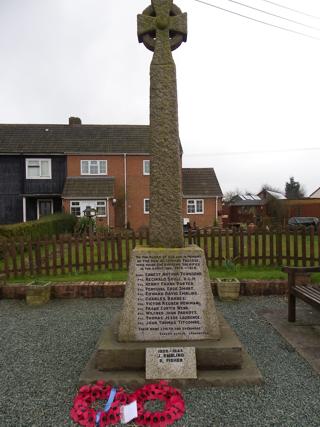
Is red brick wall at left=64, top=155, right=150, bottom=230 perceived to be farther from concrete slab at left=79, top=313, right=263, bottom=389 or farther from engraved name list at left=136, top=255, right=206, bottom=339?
concrete slab at left=79, top=313, right=263, bottom=389

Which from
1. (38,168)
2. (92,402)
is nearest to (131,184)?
(38,168)

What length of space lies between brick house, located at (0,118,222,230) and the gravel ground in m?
18.6

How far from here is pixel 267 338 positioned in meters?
4.21

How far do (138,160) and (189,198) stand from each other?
5394 mm

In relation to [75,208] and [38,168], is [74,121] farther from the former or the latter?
[75,208]

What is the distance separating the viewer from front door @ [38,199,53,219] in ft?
81.5

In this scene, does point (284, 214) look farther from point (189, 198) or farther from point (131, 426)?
point (131, 426)

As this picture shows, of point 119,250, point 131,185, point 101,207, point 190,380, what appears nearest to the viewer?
point 190,380

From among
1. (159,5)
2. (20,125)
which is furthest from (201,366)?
(20,125)

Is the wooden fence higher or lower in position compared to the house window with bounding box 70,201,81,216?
lower

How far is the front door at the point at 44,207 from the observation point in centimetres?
2484

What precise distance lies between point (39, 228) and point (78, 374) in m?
12.0

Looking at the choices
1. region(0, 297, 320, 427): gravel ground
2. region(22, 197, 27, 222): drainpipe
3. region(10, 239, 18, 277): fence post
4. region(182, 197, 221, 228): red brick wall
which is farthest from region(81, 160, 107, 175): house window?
region(0, 297, 320, 427): gravel ground

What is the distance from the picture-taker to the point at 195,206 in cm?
2625
